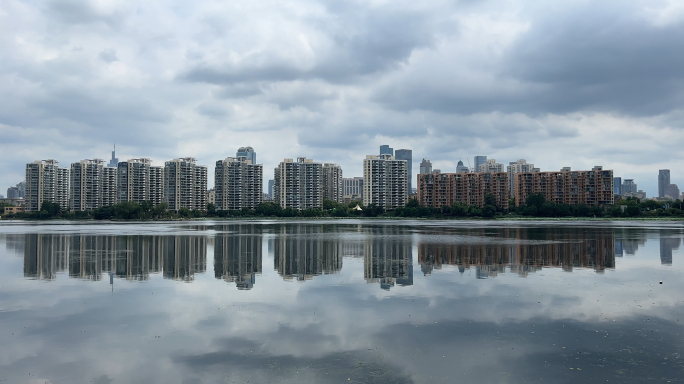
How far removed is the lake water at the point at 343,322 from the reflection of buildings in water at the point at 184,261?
308 millimetres

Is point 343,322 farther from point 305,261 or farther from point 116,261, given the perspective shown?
point 116,261

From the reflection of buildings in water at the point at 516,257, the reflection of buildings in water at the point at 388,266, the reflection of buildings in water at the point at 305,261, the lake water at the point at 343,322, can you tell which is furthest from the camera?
the reflection of buildings in water at the point at 516,257

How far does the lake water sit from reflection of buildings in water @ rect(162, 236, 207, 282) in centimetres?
31

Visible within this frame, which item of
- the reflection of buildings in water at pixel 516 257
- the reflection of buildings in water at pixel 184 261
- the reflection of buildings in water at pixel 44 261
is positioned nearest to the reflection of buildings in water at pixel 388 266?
the reflection of buildings in water at pixel 516 257

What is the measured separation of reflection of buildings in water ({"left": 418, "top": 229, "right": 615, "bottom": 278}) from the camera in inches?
1209

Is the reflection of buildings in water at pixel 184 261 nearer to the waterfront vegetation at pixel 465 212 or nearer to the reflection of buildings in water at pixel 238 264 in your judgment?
the reflection of buildings in water at pixel 238 264

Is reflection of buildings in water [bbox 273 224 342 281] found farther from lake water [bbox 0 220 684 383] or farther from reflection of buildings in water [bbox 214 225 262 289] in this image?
reflection of buildings in water [bbox 214 225 262 289]

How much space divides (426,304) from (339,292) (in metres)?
4.42

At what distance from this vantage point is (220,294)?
71.7 feet

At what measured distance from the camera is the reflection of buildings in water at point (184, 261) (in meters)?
28.3

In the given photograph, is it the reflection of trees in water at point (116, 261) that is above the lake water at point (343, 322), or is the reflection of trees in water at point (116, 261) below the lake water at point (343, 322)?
above

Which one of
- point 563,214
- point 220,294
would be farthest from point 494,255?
point 563,214

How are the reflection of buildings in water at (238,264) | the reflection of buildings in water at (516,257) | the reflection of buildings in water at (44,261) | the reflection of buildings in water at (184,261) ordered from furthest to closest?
the reflection of buildings in water at (516,257) < the reflection of buildings in water at (44,261) < the reflection of buildings in water at (184,261) < the reflection of buildings in water at (238,264)

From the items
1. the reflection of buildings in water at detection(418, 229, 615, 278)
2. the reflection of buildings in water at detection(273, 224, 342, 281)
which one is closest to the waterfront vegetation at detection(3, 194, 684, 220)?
the reflection of buildings in water at detection(418, 229, 615, 278)
